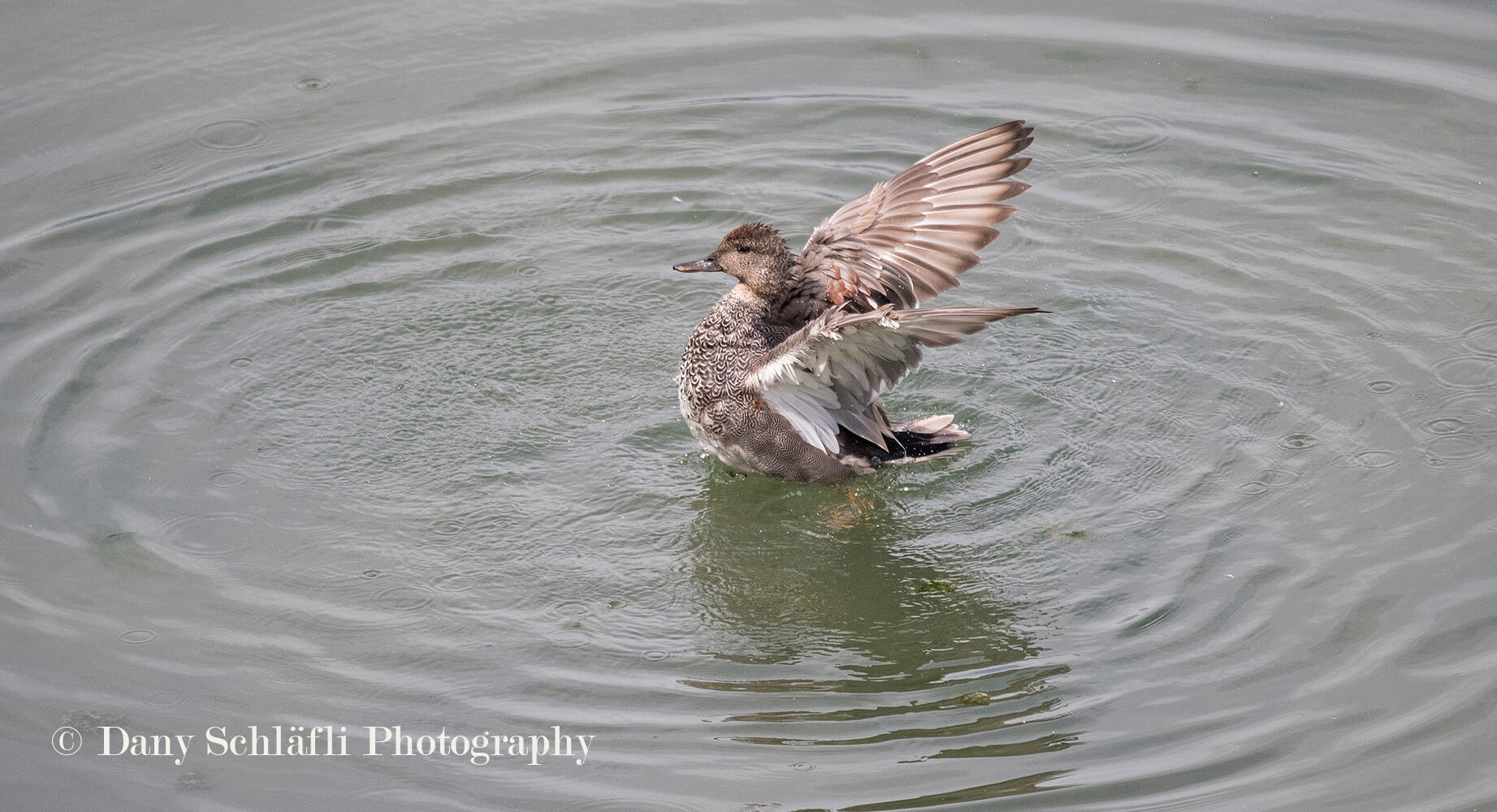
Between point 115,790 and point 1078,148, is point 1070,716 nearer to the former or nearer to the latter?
point 115,790

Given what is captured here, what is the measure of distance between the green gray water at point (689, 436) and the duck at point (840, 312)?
0.85 feet

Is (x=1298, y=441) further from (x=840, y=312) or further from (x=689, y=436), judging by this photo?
(x=689, y=436)

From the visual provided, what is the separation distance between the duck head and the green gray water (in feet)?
2.71

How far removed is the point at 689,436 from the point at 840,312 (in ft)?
4.63

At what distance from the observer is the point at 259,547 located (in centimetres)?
582

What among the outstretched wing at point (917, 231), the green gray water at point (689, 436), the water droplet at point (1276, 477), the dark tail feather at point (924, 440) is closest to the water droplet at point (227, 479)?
the green gray water at point (689, 436)

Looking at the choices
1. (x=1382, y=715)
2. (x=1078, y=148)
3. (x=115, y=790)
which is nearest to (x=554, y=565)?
(x=115, y=790)

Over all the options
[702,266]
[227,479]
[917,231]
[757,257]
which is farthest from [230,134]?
[917,231]

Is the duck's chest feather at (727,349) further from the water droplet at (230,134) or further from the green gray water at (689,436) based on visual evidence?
the water droplet at (230,134)

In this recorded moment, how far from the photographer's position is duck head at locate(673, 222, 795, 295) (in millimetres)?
6398

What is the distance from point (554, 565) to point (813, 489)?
1400 mm

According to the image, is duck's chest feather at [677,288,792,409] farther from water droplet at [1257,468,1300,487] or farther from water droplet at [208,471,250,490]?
water droplet at [1257,468,1300,487]

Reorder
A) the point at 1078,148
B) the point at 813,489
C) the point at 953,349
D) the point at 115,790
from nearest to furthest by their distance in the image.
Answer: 1. the point at 115,790
2. the point at 813,489
3. the point at 953,349
4. the point at 1078,148

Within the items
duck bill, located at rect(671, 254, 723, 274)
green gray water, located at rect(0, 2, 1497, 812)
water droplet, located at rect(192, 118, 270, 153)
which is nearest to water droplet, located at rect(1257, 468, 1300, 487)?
green gray water, located at rect(0, 2, 1497, 812)
